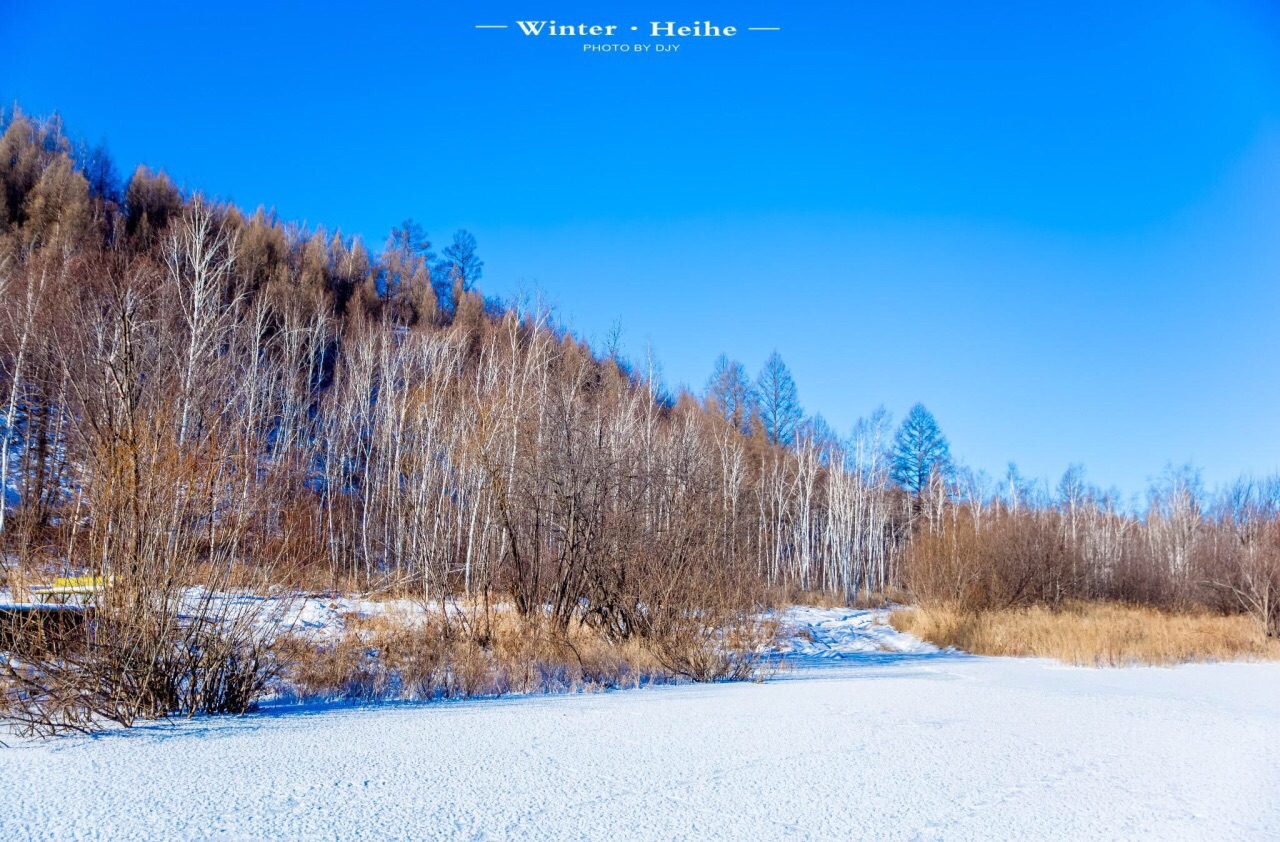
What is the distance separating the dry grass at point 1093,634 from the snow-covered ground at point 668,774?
303 inches

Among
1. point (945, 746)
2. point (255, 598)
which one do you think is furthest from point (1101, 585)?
point (255, 598)

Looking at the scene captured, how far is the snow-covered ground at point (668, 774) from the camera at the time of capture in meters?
2.72

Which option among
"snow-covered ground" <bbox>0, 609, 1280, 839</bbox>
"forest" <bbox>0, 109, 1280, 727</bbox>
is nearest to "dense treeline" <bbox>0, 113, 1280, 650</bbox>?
"forest" <bbox>0, 109, 1280, 727</bbox>

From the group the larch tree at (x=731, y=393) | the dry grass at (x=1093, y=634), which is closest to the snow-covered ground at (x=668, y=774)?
the dry grass at (x=1093, y=634)

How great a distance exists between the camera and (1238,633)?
1617 cm

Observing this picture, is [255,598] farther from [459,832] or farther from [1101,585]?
[1101,585]

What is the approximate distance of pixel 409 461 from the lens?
2755cm

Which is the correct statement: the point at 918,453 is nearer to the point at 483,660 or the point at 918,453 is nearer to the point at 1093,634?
the point at 1093,634

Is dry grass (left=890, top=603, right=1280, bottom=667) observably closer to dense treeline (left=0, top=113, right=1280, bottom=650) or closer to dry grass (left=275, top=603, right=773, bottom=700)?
dense treeline (left=0, top=113, right=1280, bottom=650)

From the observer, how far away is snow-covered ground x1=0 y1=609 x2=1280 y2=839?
2.72 meters

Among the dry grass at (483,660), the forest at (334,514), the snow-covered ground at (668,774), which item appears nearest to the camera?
the snow-covered ground at (668,774)

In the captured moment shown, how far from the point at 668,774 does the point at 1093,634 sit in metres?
14.6

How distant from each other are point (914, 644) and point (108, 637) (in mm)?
16394

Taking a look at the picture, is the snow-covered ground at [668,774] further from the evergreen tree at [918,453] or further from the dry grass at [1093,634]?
the evergreen tree at [918,453]
